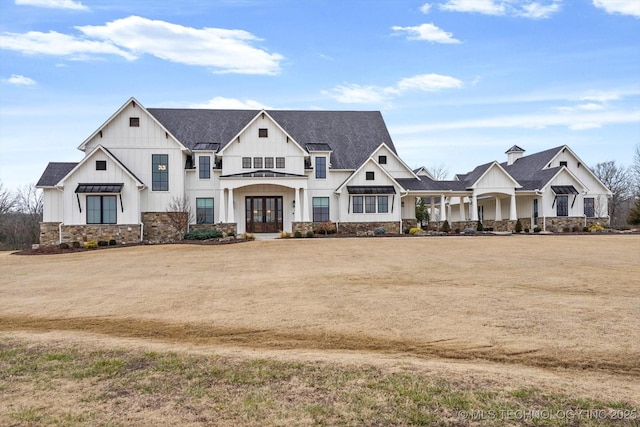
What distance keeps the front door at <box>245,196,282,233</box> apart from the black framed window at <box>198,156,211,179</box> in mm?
3509

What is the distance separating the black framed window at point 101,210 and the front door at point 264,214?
918cm

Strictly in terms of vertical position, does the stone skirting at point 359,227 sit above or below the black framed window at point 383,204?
below

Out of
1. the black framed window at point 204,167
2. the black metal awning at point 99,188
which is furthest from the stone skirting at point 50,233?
the black framed window at point 204,167

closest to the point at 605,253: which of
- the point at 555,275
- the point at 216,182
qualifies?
the point at 555,275

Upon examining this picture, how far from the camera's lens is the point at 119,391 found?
5844mm

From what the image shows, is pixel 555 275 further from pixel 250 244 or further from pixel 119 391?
pixel 250 244

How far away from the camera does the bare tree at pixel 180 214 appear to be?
1282 inches

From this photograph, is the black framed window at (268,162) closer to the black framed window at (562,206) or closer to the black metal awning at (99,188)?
the black metal awning at (99,188)

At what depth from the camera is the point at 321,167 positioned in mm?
37125

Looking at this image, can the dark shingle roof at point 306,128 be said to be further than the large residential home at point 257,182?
Yes

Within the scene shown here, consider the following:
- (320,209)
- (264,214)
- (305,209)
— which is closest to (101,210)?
(264,214)

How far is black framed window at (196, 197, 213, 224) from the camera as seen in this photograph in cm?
3528

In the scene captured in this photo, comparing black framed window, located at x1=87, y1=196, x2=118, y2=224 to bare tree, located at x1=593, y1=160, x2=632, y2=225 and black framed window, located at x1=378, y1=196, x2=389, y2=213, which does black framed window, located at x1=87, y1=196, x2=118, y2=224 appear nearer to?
black framed window, located at x1=378, y1=196, x2=389, y2=213

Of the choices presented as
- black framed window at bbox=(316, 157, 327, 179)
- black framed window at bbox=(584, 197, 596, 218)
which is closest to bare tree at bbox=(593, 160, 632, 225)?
black framed window at bbox=(584, 197, 596, 218)
